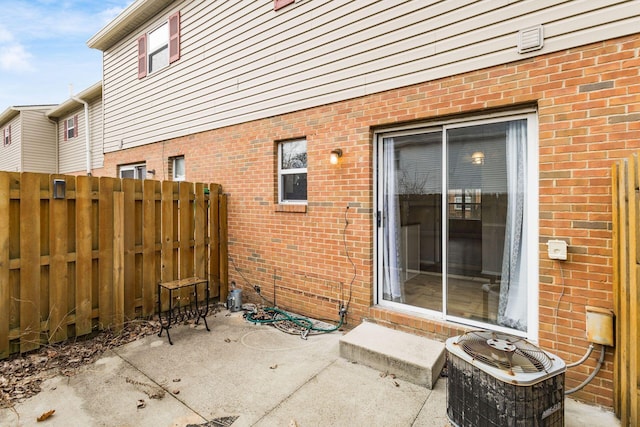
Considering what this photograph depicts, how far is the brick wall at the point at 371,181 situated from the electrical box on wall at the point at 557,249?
107 millimetres

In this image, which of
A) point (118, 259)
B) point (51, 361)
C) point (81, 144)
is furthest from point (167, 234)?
point (81, 144)

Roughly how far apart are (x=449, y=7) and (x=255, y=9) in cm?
363

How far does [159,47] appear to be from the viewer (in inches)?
306

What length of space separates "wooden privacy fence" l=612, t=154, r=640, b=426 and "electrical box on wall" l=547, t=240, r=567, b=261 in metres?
0.34

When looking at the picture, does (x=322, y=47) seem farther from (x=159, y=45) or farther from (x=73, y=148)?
(x=73, y=148)

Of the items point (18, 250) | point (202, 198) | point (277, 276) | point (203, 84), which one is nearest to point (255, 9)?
point (203, 84)

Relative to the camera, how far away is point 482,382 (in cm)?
220

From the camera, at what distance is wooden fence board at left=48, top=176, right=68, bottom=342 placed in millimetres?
3834

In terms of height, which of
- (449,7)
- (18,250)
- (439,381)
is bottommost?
(439,381)

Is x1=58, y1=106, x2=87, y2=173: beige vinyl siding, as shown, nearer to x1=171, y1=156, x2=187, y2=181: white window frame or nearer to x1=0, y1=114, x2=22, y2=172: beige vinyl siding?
x1=0, y1=114, x2=22, y2=172: beige vinyl siding

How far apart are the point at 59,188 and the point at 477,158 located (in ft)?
16.9

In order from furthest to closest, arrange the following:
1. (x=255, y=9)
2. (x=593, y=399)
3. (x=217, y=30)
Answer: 1. (x=217, y=30)
2. (x=255, y=9)
3. (x=593, y=399)

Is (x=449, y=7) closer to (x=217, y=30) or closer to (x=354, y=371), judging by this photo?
(x=354, y=371)

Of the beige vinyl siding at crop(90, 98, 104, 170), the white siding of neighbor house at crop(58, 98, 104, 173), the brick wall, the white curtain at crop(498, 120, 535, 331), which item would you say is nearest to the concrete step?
the brick wall
